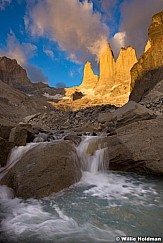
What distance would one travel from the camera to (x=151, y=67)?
1575 inches

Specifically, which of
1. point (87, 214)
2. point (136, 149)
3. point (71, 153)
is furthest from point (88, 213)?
point (136, 149)

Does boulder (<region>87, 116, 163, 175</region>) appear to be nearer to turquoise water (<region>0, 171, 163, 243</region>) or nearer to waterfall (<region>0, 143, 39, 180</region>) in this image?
turquoise water (<region>0, 171, 163, 243</region>)

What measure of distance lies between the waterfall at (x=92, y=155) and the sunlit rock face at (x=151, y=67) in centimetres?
2703

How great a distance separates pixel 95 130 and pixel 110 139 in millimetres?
4922

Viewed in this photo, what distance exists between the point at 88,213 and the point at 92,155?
4.88m

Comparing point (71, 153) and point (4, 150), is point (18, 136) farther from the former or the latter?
point (71, 153)

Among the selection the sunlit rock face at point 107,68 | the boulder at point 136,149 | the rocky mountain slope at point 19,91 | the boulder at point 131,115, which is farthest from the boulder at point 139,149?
the sunlit rock face at point 107,68

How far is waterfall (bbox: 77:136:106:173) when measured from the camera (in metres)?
11.4

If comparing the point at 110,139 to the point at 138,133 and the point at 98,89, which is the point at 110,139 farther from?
the point at 98,89

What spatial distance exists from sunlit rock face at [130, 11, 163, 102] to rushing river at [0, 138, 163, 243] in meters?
29.9

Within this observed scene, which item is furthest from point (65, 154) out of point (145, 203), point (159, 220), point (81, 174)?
point (159, 220)

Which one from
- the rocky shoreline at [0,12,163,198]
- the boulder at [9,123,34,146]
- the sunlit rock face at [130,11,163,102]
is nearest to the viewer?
the rocky shoreline at [0,12,163,198]

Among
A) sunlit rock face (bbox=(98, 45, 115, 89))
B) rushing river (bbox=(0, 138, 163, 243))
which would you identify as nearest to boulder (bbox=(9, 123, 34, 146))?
rushing river (bbox=(0, 138, 163, 243))

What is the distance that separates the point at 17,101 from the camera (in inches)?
4112
